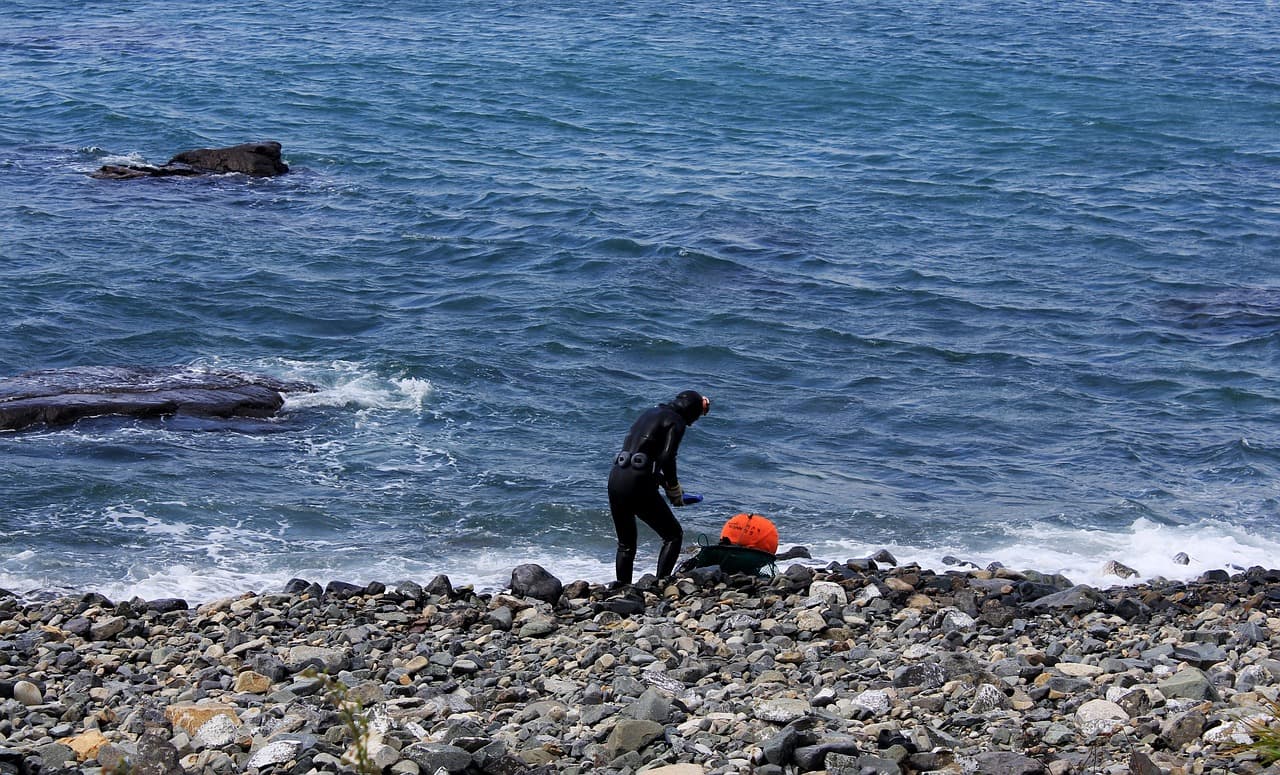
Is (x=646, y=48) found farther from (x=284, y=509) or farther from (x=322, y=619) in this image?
(x=322, y=619)

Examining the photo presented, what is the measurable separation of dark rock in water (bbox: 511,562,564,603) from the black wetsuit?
728mm

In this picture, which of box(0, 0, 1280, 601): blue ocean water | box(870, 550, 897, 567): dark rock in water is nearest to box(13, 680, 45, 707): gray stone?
box(0, 0, 1280, 601): blue ocean water

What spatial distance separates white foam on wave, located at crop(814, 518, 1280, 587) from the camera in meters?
13.8

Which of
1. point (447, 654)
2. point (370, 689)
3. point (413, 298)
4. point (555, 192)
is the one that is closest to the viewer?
point (370, 689)

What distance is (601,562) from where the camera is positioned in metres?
13.9

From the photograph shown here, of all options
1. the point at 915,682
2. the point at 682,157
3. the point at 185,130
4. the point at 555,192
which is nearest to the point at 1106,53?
the point at 682,157

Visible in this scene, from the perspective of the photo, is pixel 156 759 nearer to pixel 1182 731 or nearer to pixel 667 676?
pixel 667 676

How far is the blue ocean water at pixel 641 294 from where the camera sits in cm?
1482

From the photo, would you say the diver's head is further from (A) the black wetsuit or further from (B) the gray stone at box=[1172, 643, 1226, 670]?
(B) the gray stone at box=[1172, 643, 1226, 670]

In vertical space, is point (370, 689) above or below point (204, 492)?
above

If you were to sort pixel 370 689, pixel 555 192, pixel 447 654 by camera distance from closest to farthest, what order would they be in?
pixel 370 689 < pixel 447 654 < pixel 555 192

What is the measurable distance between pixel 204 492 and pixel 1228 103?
29.1 metres

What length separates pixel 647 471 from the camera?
1216 cm

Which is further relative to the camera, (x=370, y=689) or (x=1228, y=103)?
(x=1228, y=103)
